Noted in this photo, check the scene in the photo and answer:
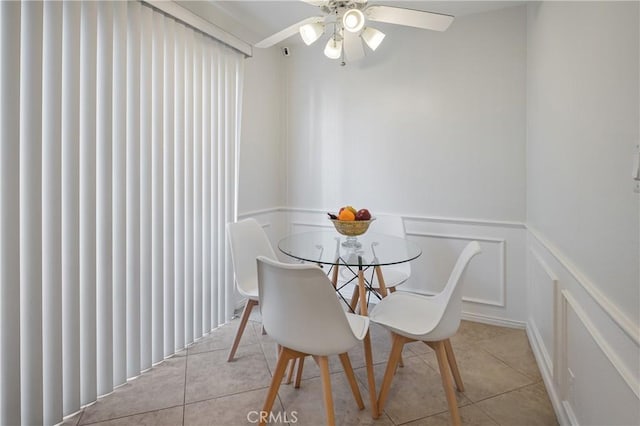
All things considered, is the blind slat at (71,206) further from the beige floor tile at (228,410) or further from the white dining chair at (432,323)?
the white dining chair at (432,323)

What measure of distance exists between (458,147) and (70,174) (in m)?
2.80

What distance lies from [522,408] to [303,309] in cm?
138

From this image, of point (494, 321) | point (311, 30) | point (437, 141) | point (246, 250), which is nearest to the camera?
point (311, 30)

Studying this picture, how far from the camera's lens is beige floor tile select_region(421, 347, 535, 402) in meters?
1.92

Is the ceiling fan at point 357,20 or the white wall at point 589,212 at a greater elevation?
the ceiling fan at point 357,20

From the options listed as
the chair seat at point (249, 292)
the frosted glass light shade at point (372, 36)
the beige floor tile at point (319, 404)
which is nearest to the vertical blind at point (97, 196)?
the chair seat at point (249, 292)

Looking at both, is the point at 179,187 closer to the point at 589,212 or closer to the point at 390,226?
the point at 390,226

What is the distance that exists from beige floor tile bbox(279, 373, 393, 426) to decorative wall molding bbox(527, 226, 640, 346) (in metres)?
1.09

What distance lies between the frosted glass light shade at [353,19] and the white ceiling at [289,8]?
2.92 ft

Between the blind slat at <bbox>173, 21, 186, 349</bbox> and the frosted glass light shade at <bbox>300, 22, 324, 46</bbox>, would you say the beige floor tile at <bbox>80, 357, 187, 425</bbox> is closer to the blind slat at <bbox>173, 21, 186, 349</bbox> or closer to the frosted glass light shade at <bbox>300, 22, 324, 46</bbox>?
the blind slat at <bbox>173, 21, 186, 349</bbox>

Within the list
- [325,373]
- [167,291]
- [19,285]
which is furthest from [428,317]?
[19,285]

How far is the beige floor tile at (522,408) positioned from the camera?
1.67 meters

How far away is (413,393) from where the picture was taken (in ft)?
6.23

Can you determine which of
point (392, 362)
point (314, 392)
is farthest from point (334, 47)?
point (314, 392)
